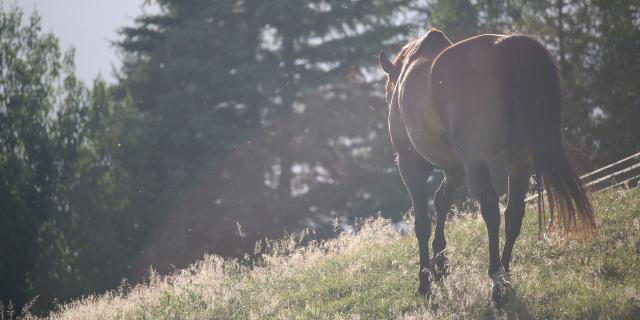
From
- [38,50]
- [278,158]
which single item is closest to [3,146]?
[38,50]

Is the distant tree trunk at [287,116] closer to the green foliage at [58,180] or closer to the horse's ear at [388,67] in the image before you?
the green foliage at [58,180]

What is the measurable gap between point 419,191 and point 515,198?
128 cm

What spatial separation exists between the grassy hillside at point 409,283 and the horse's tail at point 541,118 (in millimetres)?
654

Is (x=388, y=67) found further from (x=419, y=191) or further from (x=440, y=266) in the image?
(x=440, y=266)

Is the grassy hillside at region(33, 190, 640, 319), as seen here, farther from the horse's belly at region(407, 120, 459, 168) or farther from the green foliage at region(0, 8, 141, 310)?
the green foliage at region(0, 8, 141, 310)

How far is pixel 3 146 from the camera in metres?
32.4

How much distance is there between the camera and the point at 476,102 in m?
7.61

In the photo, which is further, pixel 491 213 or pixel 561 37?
pixel 561 37

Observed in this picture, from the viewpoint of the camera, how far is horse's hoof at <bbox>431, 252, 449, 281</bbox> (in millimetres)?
8852

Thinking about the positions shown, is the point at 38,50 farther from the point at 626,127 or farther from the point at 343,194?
the point at 626,127

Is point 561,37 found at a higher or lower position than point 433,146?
higher

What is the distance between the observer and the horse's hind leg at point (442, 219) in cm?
889

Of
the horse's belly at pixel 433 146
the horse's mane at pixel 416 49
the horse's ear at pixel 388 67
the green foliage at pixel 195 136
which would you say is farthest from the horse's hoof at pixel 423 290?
the green foliage at pixel 195 136

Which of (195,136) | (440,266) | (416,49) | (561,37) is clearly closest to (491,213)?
(440,266)
